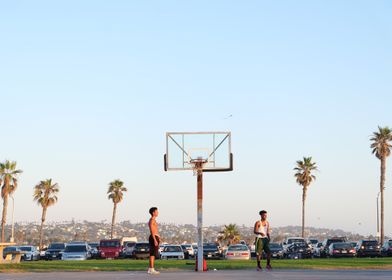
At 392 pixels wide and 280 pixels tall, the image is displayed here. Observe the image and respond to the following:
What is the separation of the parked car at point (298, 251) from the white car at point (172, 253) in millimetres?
10462

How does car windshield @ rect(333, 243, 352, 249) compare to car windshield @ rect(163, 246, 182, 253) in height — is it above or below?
above

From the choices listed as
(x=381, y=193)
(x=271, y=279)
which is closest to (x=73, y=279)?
(x=271, y=279)

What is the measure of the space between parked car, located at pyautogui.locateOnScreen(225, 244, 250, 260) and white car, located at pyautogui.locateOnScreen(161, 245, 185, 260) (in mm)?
3368

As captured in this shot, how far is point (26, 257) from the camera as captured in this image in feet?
191

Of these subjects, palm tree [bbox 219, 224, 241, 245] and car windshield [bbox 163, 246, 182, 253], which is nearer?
car windshield [bbox 163, 246, 182, 253]

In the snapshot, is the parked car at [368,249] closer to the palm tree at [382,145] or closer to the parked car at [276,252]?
the parked car at [276,252]

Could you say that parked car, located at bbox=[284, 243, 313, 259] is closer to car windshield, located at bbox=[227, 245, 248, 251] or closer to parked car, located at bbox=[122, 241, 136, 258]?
car windshield, located at bbox=[227, 245, 248, 251]

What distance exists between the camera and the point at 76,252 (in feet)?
172

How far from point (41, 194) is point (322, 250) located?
53452 mm

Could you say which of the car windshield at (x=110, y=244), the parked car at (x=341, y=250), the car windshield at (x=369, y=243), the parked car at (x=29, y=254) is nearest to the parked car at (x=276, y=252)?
the parked car at (x=341, y=250)

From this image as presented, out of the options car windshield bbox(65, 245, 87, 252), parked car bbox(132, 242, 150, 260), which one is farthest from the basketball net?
parked car bbox(132, 242, 150, 260)

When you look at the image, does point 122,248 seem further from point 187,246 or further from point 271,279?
point 271,279

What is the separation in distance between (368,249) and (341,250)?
125 inches

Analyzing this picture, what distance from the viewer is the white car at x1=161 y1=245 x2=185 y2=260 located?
5241 cm
